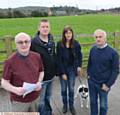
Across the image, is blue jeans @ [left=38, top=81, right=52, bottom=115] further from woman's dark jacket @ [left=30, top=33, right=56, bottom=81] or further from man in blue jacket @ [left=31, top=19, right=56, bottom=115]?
woman's dark jacket @ [left=30, top=33, right=56, bottom=81]

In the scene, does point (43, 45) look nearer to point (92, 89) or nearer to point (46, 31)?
point (46, 31)

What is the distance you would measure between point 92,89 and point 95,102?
27cm

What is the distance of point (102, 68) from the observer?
5457 millimetres

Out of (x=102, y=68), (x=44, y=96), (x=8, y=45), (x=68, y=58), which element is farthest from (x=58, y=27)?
(x=102, y=68)

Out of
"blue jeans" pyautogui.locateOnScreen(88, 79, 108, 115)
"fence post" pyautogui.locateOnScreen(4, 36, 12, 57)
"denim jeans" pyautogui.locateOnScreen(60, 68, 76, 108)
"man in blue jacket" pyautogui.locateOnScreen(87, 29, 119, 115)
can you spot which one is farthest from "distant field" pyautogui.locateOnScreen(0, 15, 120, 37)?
"man in blue jacket" pyautogui.locateOnScreen(87, 29, 119, 115)

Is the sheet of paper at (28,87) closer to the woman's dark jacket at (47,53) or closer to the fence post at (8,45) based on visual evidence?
the woman's dark jacket at (47,53)

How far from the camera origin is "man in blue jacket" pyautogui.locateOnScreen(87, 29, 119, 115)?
5.31 metres

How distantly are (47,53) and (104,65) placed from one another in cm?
92

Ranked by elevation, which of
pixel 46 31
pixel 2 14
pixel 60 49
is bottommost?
pixel 2 14

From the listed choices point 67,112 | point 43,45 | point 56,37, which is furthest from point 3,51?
point 43,45

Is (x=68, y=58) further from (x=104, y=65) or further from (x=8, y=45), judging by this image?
(x=8, y=45)

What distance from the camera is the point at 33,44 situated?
17.5 ft

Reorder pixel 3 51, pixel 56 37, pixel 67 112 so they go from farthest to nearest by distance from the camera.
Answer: pixel 56 37 → pixel 3 51 → pixel 67 112

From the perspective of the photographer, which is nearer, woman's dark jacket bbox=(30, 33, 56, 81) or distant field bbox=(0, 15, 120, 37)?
woman's dark jacket bbox=(30, 33, 56, 81)
